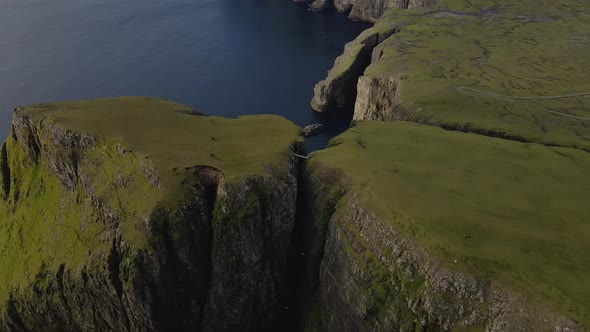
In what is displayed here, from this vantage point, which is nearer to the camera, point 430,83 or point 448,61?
point 430,83

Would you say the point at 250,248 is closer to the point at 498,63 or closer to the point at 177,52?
the point at 498,63

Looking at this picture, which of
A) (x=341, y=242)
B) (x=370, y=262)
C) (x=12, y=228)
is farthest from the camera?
(x=12, y=228)

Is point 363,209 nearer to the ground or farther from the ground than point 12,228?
farther from the ground

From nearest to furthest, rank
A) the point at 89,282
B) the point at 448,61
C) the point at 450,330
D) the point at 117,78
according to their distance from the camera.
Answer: the point at 450,330, the point at 89,282, the point at 448,61, the point at 117,78

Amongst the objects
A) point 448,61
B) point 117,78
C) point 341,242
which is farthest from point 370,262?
point 117,78

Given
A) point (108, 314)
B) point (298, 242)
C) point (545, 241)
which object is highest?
point (545, 241)

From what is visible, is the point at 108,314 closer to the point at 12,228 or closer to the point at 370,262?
the point at 12,228

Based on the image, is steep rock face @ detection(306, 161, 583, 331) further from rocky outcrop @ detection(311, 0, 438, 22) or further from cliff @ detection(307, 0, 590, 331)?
rocky outcrop @ detection(311, 0, 438, 22)
